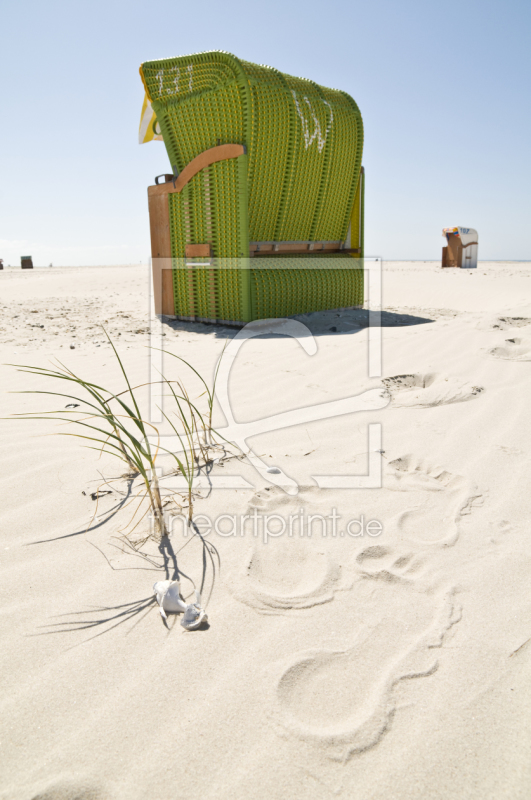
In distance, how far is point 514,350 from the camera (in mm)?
3982

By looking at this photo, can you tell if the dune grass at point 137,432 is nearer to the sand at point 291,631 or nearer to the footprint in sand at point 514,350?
the sand at point 291,631

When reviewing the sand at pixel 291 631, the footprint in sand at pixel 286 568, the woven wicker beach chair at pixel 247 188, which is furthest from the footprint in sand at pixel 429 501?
the woven wicker beach chair at pixel 247 188

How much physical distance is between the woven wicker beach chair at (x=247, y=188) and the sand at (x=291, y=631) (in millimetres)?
3770

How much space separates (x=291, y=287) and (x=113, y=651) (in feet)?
18.3

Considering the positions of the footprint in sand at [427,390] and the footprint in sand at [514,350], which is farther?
the footprint in sand at [514,350]

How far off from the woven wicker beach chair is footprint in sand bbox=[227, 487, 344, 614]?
14.5 feet

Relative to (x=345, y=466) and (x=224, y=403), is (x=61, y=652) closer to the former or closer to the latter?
(x=345, y=466)

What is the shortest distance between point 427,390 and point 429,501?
1440 mm

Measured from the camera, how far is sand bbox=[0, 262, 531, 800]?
98 cm

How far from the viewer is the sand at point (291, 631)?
0.98 metres

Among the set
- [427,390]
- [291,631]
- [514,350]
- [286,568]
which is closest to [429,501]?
[286,568]

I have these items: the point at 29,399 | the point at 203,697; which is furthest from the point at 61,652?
the point at 29,399

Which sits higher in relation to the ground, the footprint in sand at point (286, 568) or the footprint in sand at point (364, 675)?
the footprint in sand at point (286, 568)

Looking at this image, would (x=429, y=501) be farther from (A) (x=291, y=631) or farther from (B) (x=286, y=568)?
(A) (x=291, y=631)
